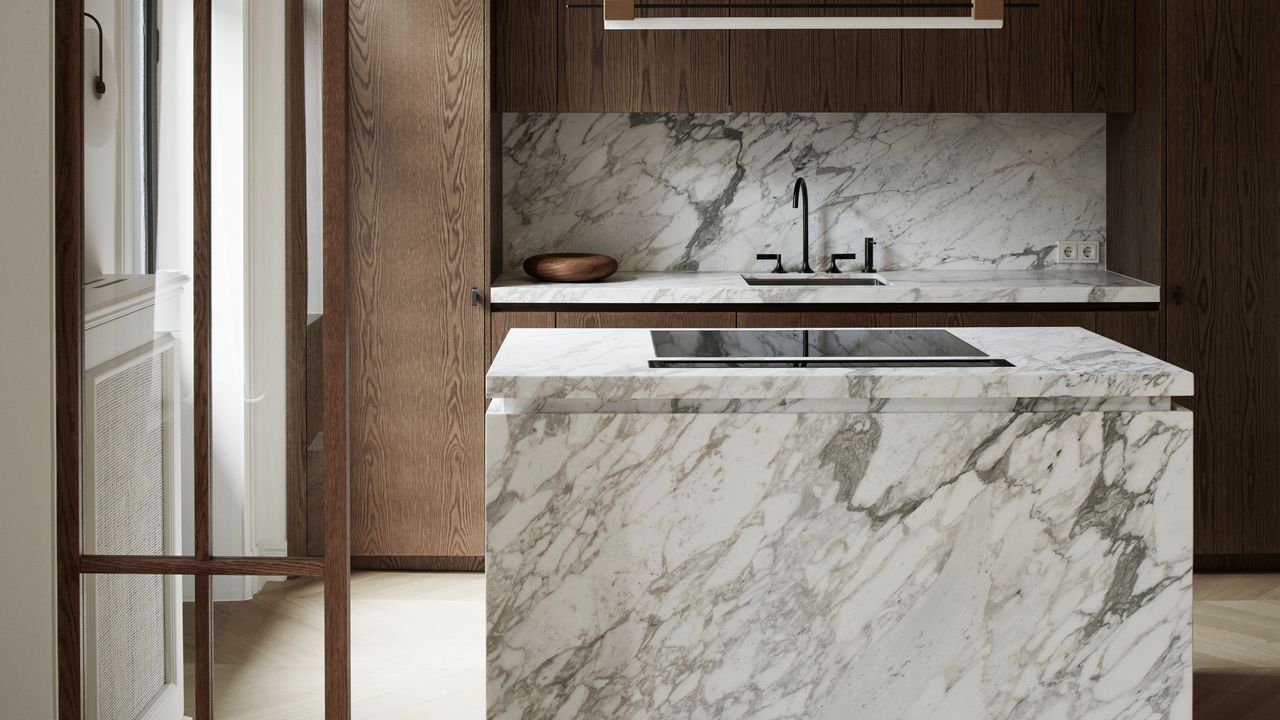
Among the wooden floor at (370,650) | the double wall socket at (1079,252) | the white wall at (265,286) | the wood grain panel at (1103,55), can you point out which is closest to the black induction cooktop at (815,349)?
the white wall at (265,286)

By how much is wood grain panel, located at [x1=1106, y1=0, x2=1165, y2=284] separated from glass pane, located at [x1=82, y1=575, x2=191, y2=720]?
3204 millimetres

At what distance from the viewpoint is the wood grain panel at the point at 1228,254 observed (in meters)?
3.91

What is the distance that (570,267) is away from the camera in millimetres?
4109

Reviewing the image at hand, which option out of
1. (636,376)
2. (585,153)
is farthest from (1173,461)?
(585,153)

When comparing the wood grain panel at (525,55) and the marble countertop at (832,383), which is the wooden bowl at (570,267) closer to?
the wood grain panel at (525,55)

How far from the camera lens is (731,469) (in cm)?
240

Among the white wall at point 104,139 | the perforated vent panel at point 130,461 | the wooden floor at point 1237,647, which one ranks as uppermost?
the white wall at point 104,139

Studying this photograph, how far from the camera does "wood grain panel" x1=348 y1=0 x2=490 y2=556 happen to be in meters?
3.89

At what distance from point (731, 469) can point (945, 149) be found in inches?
101

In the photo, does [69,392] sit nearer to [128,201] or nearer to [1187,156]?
[128,201]

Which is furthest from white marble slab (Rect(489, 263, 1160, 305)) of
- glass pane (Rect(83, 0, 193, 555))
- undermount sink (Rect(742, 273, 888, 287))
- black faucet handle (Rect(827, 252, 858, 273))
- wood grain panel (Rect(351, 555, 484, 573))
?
glass pane (Rect(83, 0, 193, 555))

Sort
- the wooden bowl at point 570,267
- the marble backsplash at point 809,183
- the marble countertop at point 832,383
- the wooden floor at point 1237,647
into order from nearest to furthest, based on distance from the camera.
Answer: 1. the marble countertop at point 832,383
2. the wooden floor at point 1237,647
3. the wooden bowl at point 570,267
4. the marble backsplash at point 809,183

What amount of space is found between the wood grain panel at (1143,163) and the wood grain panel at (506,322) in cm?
201

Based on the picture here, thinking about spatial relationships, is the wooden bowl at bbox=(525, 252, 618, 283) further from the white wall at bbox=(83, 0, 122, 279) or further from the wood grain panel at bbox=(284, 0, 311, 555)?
the white wall at bbox=(83, 0, 122, 279)
